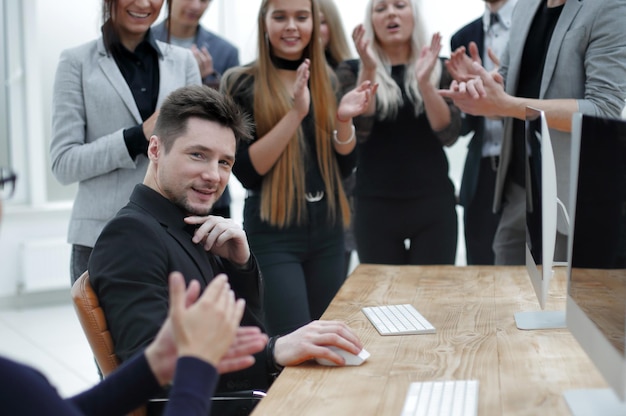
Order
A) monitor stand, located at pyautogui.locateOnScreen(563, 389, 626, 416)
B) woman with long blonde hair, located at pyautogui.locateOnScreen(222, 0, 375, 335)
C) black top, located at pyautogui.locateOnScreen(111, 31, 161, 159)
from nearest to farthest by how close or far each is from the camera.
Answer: monitor stand, located at pyautogui.locateOnScreen(563, 389, 626, 416)
black top, located at pyautogui.locateOnScreen(111, 31, 161, 159)
woman with long blonde hair, located at pyautogui.locateOnScreen(222, 0, 375, 335)

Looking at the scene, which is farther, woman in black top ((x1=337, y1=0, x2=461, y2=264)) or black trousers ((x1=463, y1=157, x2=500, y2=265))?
black trousers ((x1=463, y1=157, x2=500, y2=265))

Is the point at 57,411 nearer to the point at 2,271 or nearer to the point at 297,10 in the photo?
the point at 297,10

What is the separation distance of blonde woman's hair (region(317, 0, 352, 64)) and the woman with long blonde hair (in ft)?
2.30

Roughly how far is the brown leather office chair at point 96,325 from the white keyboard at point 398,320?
63 cm

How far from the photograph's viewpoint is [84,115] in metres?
2.67

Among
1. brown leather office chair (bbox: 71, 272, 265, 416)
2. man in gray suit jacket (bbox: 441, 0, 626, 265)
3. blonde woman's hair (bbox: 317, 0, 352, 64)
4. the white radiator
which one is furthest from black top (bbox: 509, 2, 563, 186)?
the white radiator

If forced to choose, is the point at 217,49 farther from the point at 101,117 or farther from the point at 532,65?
the point at 532,65

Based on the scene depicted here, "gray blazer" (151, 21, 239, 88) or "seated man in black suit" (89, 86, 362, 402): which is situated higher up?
"gray blazer" (151, 21, 239, 88)

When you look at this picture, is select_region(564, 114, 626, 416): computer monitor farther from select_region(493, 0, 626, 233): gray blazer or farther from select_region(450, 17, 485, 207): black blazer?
select_region(450, 17, 485, 207): black blazer

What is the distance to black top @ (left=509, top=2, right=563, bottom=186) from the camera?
2777 millimetres

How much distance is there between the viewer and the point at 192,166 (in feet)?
6.29

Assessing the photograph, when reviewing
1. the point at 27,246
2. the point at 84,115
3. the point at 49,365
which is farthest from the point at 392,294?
the point at 27,246

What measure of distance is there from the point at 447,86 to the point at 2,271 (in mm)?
3278

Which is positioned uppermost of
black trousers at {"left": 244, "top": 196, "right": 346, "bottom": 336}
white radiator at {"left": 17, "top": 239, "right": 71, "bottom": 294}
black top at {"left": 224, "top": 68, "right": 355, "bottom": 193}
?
black top at {"left": 224, "top": 68, "right": 355, "bottom": 193}
